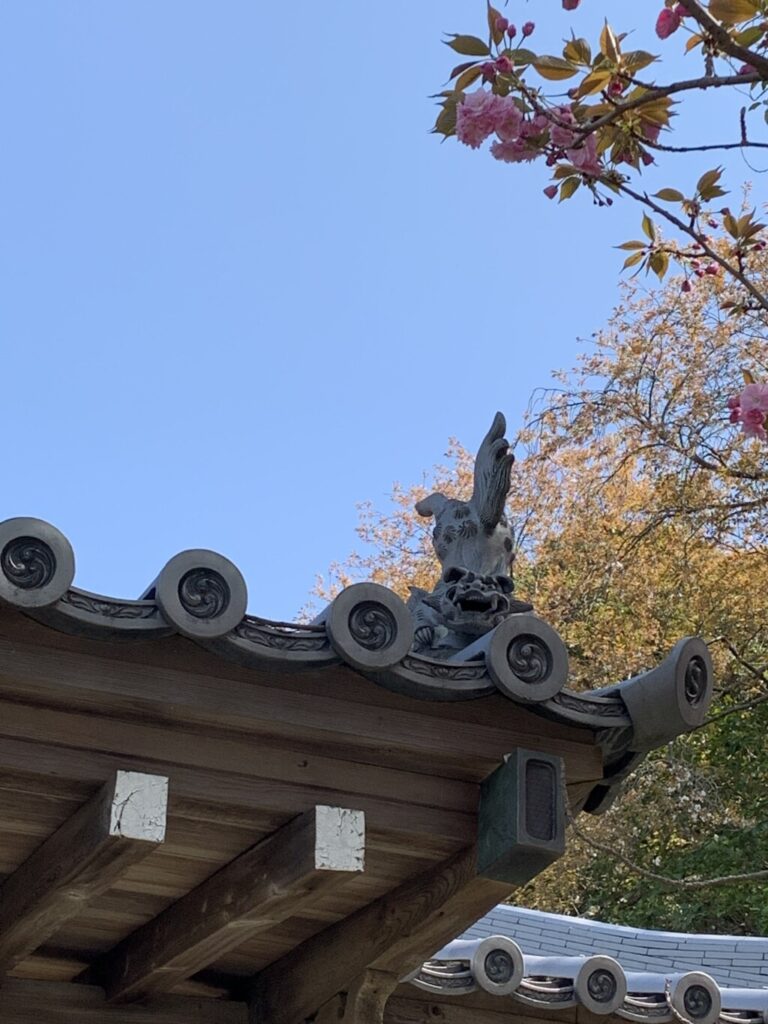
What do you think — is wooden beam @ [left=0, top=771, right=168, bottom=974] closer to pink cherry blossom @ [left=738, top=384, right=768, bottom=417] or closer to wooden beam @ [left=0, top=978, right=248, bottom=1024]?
wooden beam @ [left=0, top=978, right=248, bottom=1024]

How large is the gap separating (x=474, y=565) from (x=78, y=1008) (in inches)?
57.1

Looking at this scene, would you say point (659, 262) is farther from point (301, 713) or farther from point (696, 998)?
point (696, 998)

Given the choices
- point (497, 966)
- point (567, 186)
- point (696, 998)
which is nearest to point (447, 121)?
point (567, 186)

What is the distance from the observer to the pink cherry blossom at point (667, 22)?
273 cm

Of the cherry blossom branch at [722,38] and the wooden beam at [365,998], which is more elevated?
the cherry blossom branch at [722,38]

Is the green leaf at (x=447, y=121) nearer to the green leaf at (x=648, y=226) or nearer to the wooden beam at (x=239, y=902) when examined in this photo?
the green leaf at (x=648, y=226)

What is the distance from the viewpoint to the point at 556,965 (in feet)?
13.5

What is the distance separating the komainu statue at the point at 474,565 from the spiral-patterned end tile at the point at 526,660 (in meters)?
0.30

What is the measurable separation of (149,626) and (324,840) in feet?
1.81

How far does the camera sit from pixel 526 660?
2.74 metres

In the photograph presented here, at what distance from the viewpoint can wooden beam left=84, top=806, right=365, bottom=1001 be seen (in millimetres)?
2721

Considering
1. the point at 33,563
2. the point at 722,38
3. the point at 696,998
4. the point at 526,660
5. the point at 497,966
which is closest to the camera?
the point at 33,563

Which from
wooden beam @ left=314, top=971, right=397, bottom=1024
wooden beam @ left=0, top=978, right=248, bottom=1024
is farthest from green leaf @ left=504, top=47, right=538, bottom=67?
wooden beam @ left=0, top=978, right=248, bottom=1024

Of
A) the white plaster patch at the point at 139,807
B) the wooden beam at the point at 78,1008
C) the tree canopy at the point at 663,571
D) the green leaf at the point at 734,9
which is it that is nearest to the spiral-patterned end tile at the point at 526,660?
the white plaster patch at the point at 139,807
